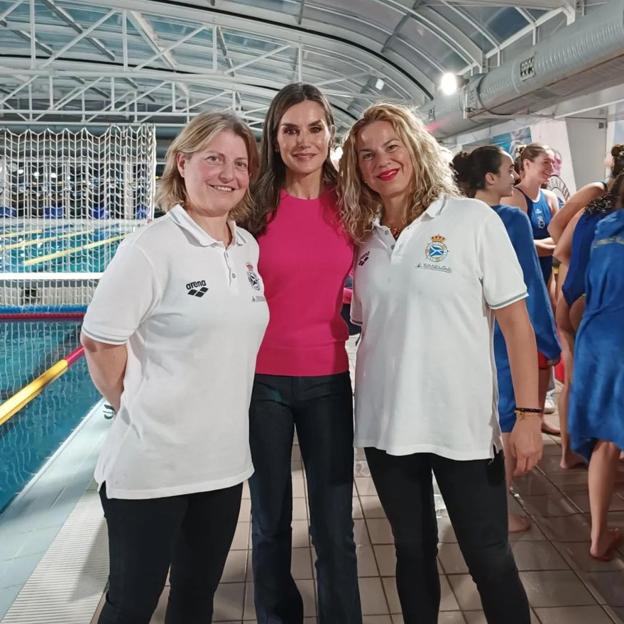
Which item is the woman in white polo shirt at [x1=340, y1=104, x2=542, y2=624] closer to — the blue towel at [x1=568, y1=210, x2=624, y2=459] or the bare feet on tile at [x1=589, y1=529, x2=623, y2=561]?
the blue towel at [x1=568, y1=210, x2=624, y2=459]

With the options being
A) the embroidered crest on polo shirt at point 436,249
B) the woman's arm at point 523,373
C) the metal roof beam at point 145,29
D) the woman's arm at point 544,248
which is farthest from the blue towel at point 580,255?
the metal roof beam at point 145,29

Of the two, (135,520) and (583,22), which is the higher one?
(583,22)

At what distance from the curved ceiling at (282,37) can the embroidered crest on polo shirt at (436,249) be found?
4804 mm

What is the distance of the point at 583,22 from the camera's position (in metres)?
4.46

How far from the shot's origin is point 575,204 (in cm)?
299

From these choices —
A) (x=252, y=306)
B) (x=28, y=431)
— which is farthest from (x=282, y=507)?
(x=28, y=431)

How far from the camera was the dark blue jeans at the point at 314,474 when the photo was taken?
174cm

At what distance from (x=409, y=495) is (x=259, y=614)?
651mm

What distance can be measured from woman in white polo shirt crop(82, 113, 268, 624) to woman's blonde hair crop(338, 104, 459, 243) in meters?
0.32

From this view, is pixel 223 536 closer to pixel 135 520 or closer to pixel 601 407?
pixel 135 520

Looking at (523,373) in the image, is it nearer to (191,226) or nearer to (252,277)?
(252,277)

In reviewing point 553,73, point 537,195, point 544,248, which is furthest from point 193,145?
point 553,73

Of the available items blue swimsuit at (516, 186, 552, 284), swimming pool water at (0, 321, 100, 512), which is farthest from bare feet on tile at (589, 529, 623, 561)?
swimming pool water at (0, 321, 100, 512)

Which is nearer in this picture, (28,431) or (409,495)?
(409,495)
